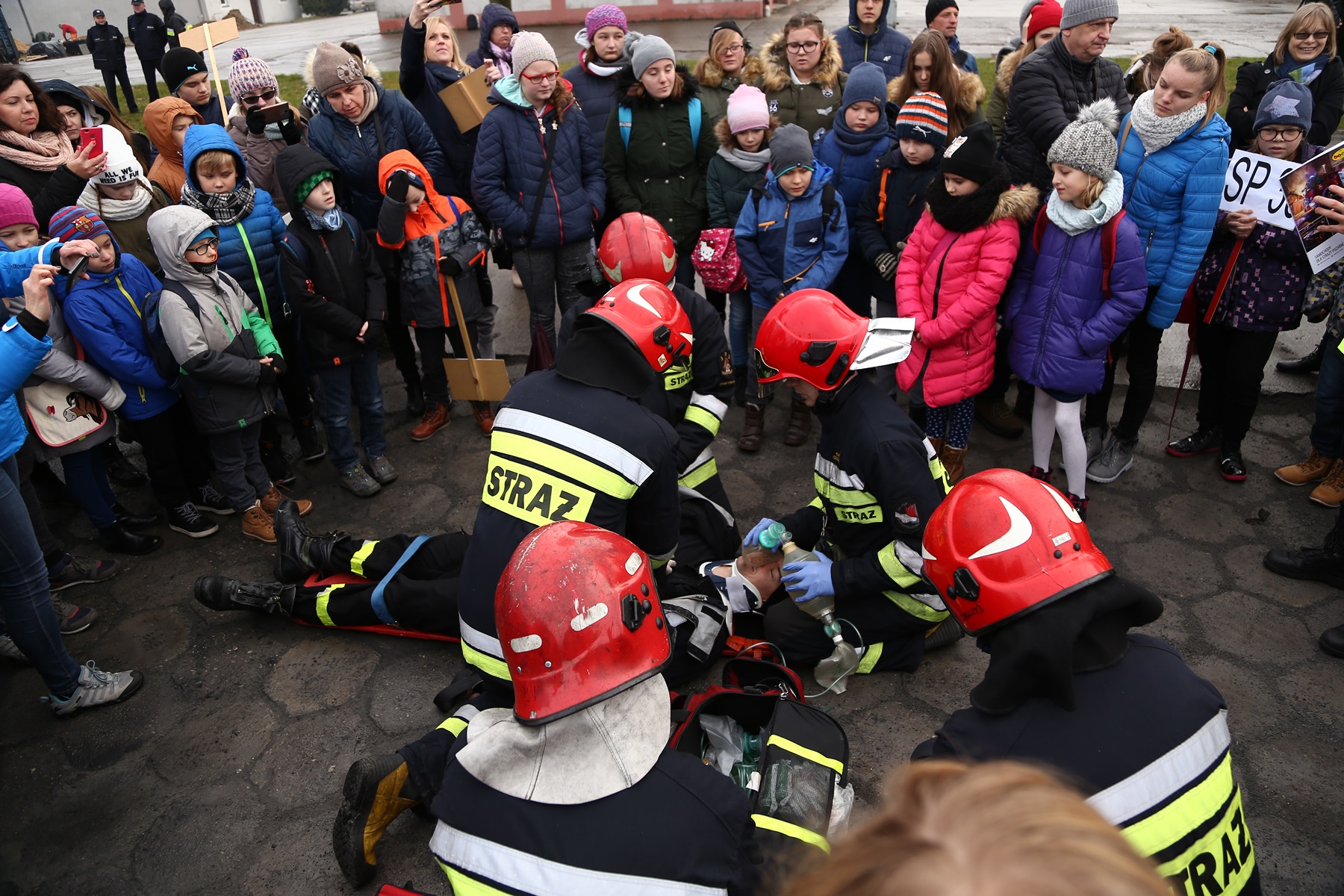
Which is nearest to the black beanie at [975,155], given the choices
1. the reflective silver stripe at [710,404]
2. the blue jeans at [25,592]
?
the reflective silver stripe at [710,404]

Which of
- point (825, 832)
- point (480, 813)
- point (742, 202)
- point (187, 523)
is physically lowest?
point (187, 523)

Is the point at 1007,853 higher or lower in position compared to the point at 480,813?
higher

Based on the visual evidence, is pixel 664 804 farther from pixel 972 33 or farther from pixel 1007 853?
pixel 972 33

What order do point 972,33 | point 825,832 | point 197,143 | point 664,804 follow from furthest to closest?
point 972,33, point 197,143, point 825,832, point 664,804

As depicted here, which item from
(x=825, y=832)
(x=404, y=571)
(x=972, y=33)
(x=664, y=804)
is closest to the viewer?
(x=664, y=804)

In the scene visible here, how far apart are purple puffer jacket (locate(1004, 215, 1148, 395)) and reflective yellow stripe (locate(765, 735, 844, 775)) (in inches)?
102

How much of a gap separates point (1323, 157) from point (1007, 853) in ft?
15.1

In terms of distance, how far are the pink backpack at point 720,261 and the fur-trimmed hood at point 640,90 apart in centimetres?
92

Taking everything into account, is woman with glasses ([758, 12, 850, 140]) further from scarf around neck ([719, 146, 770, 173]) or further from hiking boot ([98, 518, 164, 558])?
hiking boot ([98, 518, 164, 558])

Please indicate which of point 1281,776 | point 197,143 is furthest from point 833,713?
point 197,143

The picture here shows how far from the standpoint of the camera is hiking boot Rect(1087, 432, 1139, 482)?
485 centimetres

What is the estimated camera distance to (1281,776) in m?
3.11

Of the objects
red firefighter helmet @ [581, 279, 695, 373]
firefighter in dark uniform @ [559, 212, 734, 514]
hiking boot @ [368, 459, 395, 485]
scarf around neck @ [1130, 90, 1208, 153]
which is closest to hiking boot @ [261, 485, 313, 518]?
hiking boot @ [368, 459, 395, 485]

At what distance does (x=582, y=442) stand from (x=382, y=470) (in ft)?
8.69
